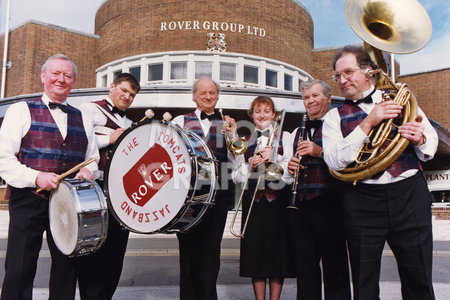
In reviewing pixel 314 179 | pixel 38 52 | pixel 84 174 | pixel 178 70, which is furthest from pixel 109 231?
pixel 38 52

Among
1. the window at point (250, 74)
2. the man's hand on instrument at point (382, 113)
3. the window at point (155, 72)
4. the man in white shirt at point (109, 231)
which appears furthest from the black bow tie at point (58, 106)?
the window at point (250, 74)

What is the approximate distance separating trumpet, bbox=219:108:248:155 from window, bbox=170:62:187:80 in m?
18.7

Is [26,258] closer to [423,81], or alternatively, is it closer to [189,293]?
[189,293]

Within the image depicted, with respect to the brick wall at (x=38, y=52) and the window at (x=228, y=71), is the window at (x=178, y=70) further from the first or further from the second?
the brick wall at (x=38, y=52)

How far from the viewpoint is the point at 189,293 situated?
3.33m

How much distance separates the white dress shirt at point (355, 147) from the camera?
263cm

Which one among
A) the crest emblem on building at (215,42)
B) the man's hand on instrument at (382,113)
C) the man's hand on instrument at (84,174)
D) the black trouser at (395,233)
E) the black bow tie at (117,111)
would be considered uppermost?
the crest emblem on building at (215,42)

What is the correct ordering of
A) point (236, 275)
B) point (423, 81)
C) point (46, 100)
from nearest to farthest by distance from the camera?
point (46, 100)
point (236, 275)
point (423, 81)

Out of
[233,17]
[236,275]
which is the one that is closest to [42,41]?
[233,17]

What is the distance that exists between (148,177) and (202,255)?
866mm

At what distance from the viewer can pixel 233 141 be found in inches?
137

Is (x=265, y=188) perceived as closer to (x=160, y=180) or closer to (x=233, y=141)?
(x=233, y=141)

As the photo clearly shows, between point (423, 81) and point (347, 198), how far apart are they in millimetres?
29537

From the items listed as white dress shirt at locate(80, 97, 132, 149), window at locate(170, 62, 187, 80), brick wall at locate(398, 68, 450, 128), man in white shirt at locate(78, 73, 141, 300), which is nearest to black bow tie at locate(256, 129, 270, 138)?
man in white shirt at locate(78, 73, 141, 300)
